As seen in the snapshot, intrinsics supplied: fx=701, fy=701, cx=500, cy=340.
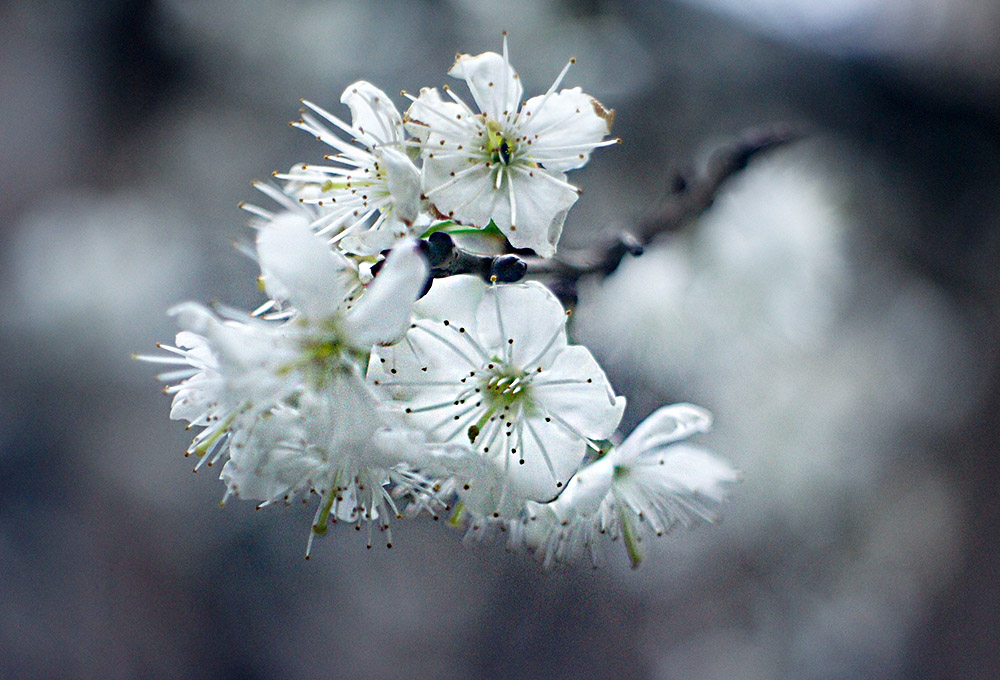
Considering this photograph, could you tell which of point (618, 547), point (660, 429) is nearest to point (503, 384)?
point (660, 429)

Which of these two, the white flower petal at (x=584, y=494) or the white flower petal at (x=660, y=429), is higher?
the white flower petal at (x=660, y=429)

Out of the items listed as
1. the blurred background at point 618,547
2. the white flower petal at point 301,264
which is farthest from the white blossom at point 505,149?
the blurred background at point 618,547

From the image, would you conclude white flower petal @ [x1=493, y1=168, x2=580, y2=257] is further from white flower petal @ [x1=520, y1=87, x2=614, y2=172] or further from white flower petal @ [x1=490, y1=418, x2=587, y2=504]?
white flower petal @ [x1=490, y1=418, x2=587, y2=504]

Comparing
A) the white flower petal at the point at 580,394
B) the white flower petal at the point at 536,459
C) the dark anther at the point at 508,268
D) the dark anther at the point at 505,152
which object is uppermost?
the dark anther at the point at 505,152

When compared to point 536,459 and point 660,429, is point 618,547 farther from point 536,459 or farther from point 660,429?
point 536,459

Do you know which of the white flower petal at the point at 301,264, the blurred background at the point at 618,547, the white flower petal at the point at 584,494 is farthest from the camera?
the blurred background at the point at 618,547

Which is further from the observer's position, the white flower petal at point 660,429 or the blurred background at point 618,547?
the blurred background at point 618,547

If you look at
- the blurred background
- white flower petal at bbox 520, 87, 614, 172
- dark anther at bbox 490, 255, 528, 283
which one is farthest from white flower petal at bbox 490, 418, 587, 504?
A: the blurred background

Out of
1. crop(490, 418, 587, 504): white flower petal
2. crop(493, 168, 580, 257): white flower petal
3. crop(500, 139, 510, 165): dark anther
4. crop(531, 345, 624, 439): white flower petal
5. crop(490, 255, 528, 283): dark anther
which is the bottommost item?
crop(490, 418, 587, 504): white flower petal

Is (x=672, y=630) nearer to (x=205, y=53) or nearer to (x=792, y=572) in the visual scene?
(x=792, y=572)

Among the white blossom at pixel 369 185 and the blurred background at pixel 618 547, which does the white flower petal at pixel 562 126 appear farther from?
the blurred background at pixel 618 547
